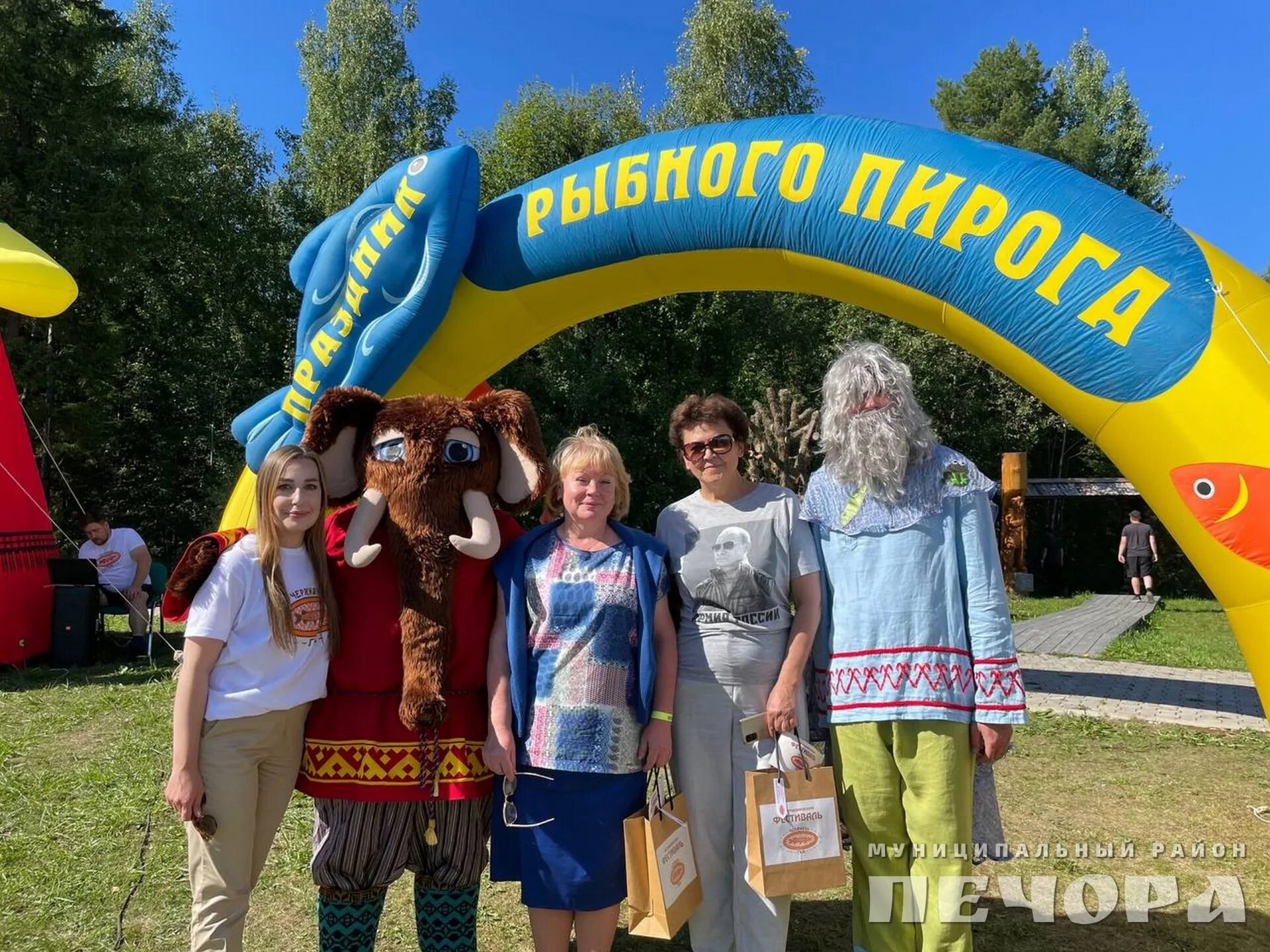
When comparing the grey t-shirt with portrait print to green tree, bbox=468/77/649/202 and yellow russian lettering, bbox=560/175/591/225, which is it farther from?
green tree, bbox=468/77/649/202

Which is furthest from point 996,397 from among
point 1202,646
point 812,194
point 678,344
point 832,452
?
point 832,452

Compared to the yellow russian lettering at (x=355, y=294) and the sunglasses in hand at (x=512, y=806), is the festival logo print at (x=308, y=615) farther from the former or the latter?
the yellow russian lettering at (x=355, y=294)

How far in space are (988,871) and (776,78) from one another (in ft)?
61.9

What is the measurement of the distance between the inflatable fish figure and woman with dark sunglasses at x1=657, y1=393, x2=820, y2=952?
3023 millimetres

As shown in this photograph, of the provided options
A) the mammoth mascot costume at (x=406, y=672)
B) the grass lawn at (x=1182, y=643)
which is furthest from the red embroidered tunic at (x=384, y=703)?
the grass lawn at (x=1182, y=643)

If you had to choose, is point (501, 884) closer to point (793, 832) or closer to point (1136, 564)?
point (793, 832)

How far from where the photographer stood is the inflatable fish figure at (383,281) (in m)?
4.90

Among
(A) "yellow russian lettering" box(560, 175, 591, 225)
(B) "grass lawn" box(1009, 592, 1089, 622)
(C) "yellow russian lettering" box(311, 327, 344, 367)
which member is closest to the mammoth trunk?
(A) "yellow russian lettering" box(560, 175, 591, 225)

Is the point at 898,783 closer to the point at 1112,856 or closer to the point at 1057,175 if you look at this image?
the point at 1112,856

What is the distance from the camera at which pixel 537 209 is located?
477 cm

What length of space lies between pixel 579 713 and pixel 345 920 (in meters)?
0.83

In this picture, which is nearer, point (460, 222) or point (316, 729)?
point (316, 729)

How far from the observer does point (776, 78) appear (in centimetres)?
1900

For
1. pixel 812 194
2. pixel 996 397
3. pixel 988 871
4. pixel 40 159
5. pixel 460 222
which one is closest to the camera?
pixel 988 871
